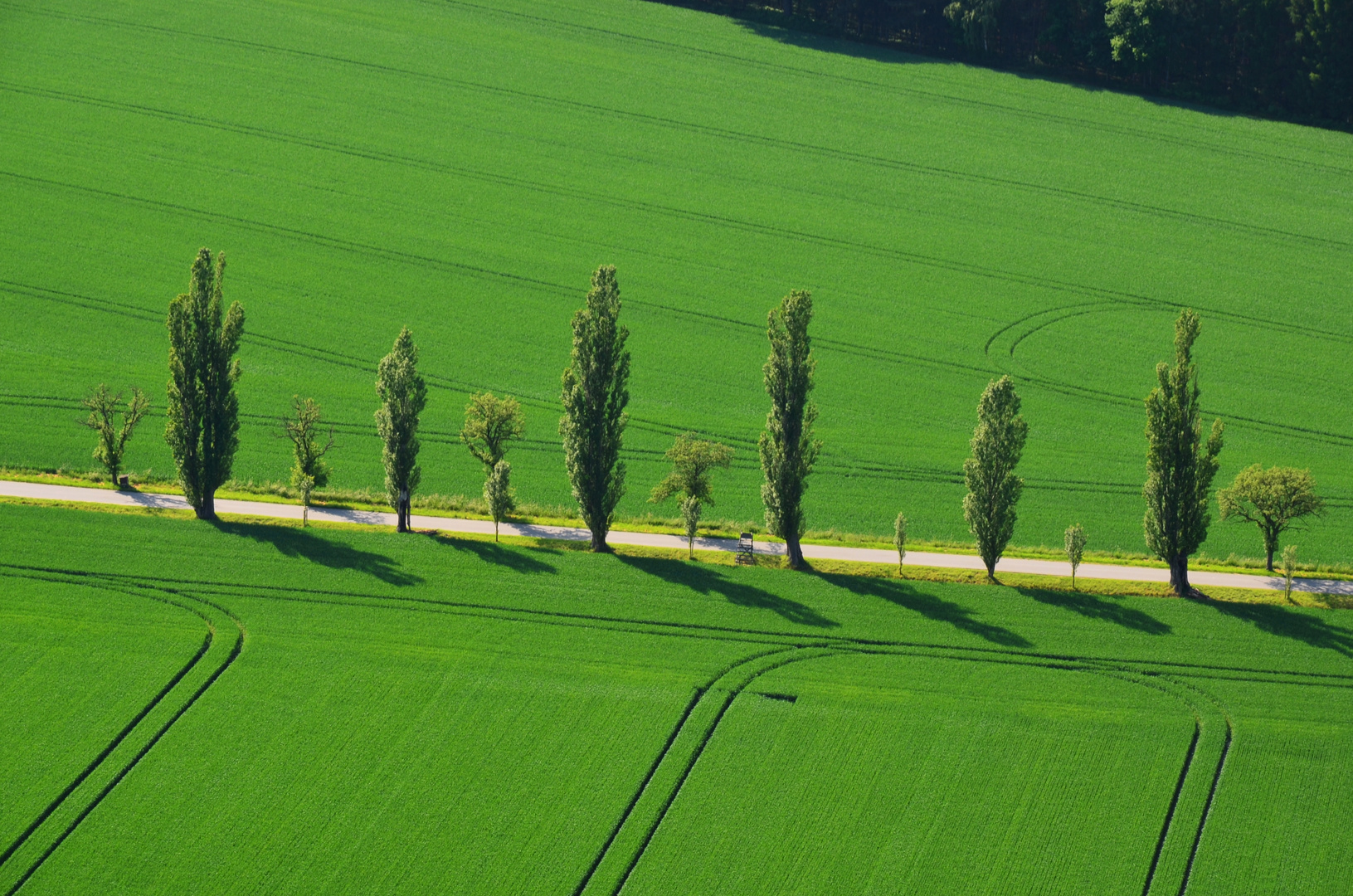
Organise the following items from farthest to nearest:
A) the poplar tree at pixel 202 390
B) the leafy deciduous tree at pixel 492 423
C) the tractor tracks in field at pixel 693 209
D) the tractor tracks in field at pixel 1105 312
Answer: the tractor tracks in field at pixel 693 209 → the tractor tracks in field at pixel 1105 312 → the leafy deciduous tree at pixel 492 423 → the poplar tree at pixel 202 390

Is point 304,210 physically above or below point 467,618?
above

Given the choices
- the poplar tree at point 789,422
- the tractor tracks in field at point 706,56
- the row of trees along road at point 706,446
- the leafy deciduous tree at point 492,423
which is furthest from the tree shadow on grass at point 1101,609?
the tractor tracks in field at point 706,56

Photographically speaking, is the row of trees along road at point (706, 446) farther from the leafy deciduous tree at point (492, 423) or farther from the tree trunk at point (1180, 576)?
the leafy deciduous tree at point (492, 423)


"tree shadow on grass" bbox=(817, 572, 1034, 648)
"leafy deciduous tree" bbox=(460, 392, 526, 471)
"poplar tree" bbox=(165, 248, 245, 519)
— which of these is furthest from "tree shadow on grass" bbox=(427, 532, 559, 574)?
"tree shadow on grass" bbox=(817, 572, 1034, 648)

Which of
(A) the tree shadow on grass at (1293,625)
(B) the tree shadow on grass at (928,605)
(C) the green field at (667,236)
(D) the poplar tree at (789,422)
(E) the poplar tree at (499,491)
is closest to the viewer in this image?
(B) the tree shadow on grass at (928,605)

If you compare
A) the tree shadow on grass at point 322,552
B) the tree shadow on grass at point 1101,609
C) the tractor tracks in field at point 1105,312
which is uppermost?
the tractor tracks in field at point 1105,312

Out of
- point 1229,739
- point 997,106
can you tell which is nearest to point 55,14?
point 997,106

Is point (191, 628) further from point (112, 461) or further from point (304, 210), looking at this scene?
point (304, 210)
